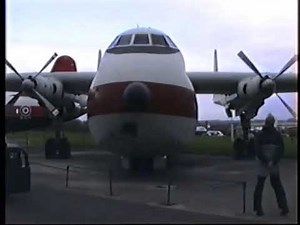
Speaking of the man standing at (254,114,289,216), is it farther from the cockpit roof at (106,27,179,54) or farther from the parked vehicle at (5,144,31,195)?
the cockpit roof at (106,27,179,54)

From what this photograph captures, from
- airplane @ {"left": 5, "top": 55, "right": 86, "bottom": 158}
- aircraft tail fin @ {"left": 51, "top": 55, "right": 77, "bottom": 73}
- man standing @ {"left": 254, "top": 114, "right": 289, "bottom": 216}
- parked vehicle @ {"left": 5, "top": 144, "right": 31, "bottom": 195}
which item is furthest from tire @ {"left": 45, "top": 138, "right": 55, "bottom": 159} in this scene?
man standing @ {"left": 254, "top": 114, "right": 289, "bottom": 216}

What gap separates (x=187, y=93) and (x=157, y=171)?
2.17 m

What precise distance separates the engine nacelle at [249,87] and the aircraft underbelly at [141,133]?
4.01m

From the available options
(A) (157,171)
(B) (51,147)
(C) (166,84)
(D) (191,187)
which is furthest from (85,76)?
(D) (191,187)

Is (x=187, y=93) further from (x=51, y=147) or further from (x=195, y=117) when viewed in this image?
(x=51, y=147)

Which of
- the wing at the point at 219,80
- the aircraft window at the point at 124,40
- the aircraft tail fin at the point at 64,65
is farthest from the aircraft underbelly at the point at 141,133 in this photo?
the aircraft tail fin at the point at 64,65

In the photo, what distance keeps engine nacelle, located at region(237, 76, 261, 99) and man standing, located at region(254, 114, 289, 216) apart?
23.7ft

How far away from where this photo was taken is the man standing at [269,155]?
7469 millimetres

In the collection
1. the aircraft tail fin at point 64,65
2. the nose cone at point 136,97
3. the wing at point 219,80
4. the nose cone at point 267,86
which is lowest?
the nose cone at point 136,97

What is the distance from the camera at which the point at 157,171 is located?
12.4 meters

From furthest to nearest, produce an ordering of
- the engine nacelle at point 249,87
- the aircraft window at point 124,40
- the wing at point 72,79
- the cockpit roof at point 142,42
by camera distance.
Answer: the wing at point 72,79, the engine nacelle at point 249,87, the aircraft window at point 124,40, the cockpit roof at point 142,42

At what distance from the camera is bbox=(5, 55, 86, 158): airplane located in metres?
16.9

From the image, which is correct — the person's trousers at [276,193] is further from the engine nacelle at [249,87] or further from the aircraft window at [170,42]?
the engine nacelle at [249,87]

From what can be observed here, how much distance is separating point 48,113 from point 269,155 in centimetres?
1296
